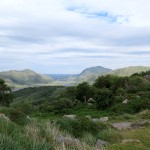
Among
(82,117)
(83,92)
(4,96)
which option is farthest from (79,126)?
(4,96)

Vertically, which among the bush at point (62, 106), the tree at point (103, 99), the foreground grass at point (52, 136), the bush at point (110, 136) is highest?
the foreground grass at point (52, 136)

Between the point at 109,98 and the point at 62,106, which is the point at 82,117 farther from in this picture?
the point at 62,106

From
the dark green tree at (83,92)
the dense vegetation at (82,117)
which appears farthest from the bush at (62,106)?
the dark green tree at (83,92)

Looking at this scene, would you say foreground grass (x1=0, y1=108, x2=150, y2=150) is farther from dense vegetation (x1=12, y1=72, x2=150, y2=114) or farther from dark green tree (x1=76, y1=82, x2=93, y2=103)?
dark green tree (x1=76, y1=82, x2=93, y2=103)

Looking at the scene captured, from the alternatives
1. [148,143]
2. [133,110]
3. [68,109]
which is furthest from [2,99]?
[148,143]

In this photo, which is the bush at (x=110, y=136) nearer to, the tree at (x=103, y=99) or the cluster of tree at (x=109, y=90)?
the cluster of tree at (x=109, y=90)

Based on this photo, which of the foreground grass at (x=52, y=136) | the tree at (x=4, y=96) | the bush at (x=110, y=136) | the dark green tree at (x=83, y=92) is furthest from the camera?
the tree at (x=4, y=96)

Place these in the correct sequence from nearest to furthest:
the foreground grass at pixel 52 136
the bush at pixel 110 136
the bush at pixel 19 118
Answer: the foreground grass at pixel 52 136 → the bush at pixel 110 136 → the bush at pixel 19 118

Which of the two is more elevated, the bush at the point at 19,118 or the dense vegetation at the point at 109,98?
the bush at the point at 19,118

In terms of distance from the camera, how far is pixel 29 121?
1434cm

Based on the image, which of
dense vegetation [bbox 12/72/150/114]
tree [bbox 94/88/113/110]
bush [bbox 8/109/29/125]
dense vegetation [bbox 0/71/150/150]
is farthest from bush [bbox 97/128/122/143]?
tree [bbox 94/88/113/110]

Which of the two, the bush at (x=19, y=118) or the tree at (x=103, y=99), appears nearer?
the bush at (x=19, y=118)

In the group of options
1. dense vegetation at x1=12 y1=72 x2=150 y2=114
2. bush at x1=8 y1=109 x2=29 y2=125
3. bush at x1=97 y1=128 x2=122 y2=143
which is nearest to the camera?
bush at x1=97 y1=128 x2=122 y2=143

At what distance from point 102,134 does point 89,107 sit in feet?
108
